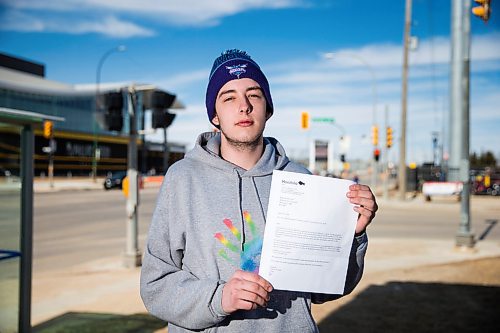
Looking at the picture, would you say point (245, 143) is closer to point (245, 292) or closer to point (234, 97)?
point (234, 97)

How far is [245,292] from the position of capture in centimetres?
162

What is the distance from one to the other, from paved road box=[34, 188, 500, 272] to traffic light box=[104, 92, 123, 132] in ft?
8.78

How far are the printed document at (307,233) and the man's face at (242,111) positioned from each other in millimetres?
246

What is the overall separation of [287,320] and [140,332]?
3.82 metres

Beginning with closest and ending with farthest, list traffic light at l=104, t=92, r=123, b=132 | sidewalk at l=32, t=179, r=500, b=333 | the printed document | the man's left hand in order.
→ the printed document → the man's left hand → sidewalk at l=32, t=179, r=500, b=333 → traffic light at l=104, t=92, r=123, b=132

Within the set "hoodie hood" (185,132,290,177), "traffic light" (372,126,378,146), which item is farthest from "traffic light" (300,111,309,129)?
"hoodie hood" (185,132,290,177)

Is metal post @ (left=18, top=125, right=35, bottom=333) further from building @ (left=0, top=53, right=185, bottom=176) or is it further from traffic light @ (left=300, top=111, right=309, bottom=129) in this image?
building @ (left=0, top=53, right=185, bottom=176)

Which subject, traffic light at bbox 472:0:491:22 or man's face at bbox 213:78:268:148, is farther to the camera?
traffic light at bbox 472:0:491:22

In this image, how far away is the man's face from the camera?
6.44 ft

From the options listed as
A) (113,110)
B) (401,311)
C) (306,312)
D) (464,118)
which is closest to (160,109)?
(113,110)

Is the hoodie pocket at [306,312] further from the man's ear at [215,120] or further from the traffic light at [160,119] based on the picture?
the traffic light at [160,119]

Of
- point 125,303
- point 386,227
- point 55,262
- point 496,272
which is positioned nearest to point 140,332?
point 125,303

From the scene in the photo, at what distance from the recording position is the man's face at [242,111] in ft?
6.44

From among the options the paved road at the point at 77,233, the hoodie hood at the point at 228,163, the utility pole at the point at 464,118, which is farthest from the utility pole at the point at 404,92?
the hoodie hood at the point at 228,163
